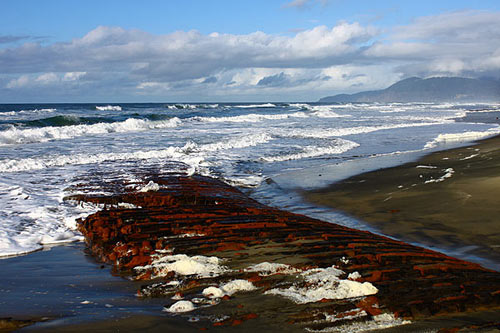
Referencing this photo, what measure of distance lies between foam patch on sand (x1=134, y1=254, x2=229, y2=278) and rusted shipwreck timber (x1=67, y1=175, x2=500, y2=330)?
0.4 inches

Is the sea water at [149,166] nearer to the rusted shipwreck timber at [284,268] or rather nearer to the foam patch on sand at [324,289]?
the rusted shipwreck timber at [284,268]

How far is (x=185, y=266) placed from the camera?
4340mm

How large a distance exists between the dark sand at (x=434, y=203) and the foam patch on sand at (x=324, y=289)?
8.31ft

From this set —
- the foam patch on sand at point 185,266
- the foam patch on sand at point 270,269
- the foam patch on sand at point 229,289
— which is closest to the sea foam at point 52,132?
the foam patch on sand at point 185,266

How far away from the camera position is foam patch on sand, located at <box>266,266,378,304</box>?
3.51 metres

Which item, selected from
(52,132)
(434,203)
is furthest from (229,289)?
(52,132)

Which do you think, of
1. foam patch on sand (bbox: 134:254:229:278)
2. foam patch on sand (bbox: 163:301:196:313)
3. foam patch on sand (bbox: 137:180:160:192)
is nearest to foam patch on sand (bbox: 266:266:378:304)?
foam patch on sand (bbox: 163:301:196:313)

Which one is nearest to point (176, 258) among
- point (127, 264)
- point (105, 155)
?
point (127, 264)

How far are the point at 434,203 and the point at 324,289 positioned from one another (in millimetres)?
5614

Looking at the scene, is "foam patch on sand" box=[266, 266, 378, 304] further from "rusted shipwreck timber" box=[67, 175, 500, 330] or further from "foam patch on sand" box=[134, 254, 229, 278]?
"foam patch on sand" box=[134, 254, 229, 278]

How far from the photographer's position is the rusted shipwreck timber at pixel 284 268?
10.9ft

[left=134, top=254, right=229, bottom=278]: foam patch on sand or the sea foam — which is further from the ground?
the sea foam

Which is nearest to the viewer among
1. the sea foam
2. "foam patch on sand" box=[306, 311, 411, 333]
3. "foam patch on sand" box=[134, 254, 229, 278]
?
"foam patch on sand" box=[306, 311, 411, 333]

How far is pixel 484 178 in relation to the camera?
9781mm
